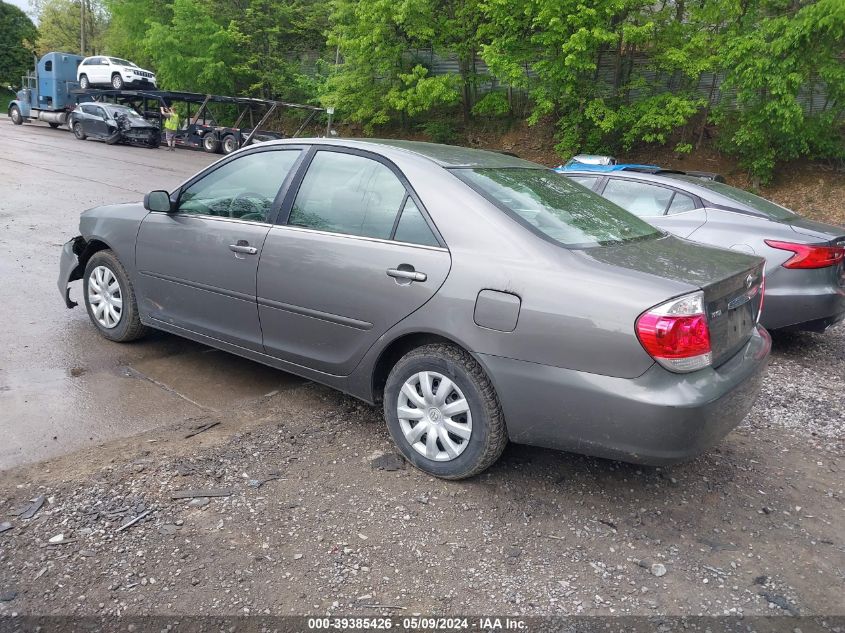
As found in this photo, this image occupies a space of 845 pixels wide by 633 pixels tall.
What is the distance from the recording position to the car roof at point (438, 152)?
3896mm

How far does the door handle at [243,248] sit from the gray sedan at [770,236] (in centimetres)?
412

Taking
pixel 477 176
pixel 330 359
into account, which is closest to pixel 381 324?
pixel 330 359

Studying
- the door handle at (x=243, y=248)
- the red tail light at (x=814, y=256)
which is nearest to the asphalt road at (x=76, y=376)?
the door handle at (x=243, y=248)

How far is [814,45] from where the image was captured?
1495 centimetres

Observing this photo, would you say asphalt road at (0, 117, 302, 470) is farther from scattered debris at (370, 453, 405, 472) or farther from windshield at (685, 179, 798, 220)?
windshield at (685, 179, 798, 220)

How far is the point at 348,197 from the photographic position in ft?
12.9

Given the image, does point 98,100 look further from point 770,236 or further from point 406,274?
point 406,274

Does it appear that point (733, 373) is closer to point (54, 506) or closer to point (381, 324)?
point (381, 324)

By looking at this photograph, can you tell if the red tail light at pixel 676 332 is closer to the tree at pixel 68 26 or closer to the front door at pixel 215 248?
the front door at pixel 215 248

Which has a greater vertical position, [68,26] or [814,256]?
[68,26]

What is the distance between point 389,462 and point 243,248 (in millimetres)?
1584

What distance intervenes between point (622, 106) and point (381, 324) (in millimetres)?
18719

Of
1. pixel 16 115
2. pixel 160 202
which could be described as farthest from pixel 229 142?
pixel 160 202

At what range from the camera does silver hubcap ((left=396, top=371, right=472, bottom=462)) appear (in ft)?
11.1
